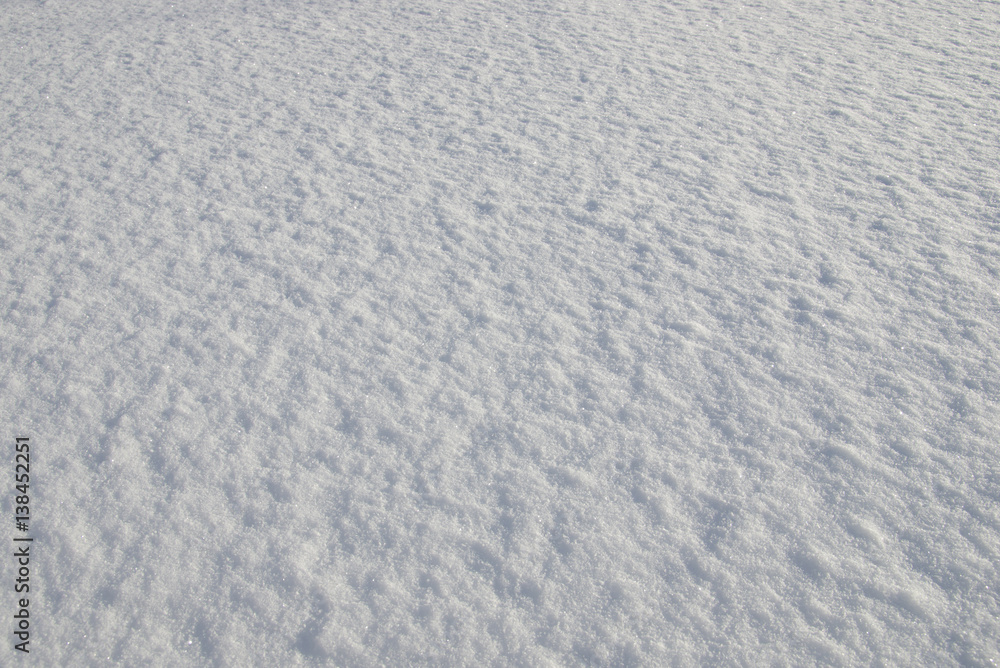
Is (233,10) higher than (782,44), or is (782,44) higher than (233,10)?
(782,44)

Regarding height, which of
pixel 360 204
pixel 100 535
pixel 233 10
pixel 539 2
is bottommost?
pixel 100 535

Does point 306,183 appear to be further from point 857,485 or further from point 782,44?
point 782,44

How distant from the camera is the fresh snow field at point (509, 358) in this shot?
1.35m

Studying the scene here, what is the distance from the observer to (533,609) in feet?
4.40

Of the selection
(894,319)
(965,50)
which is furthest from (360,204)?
(965,50)

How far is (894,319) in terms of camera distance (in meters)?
1.90

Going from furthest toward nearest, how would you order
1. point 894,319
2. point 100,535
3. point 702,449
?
point 894,319 < point 702,449 < point 100,535

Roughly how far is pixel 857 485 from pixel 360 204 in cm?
179

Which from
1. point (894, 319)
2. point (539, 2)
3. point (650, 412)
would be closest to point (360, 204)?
point (650, 412)

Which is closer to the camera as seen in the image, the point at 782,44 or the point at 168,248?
the point at 168,248

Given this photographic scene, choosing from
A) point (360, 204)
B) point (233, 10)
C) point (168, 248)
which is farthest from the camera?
point (233, 10)

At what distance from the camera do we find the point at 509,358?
1845 mm

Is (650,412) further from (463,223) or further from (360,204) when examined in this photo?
(360,204)

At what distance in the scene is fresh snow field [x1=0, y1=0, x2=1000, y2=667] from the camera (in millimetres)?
1350
